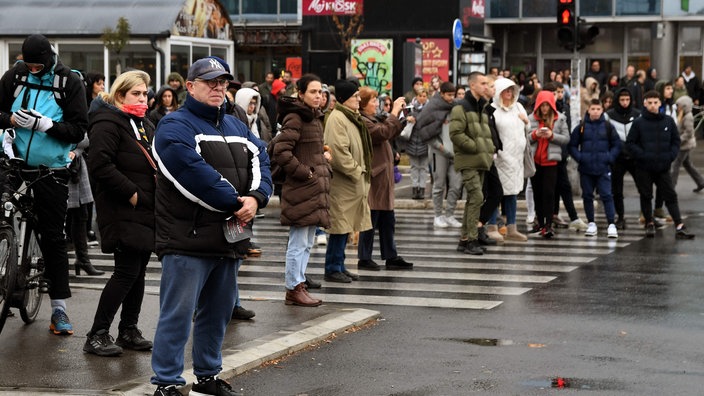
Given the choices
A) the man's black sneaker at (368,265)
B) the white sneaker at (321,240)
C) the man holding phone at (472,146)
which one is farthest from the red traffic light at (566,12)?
the man's black sneaker at (368,265)

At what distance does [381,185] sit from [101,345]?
5719mm

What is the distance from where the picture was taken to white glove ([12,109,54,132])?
880 centimetres

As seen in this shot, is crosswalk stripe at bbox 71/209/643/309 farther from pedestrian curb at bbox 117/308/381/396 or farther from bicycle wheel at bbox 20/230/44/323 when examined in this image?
bicycle wheel at bbox 20/230/44/323

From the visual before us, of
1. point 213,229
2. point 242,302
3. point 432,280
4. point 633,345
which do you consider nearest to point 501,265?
point 432,280

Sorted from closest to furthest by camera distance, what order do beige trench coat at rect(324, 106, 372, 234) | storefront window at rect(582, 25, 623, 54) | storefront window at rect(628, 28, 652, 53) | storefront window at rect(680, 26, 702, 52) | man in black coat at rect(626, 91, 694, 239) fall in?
beige trench coat at rect(324, 106, 372, 234), man in black coat at rect(626, 91, 694, 239), storefront window at rect(680, 26, 702, 52), storefront window at rect(628, 28, 652, 53), storefront window at rect(582, 25, 623, 54)

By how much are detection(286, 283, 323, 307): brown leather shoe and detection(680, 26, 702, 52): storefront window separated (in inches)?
1422

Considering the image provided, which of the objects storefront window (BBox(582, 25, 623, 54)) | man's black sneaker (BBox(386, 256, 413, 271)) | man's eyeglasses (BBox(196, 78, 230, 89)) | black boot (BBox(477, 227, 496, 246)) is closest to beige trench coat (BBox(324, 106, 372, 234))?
man's black sneaker (BBox(386, 256, 413, 271))

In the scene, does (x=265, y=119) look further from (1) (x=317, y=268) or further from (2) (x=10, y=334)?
(2) (x=10, y=334)

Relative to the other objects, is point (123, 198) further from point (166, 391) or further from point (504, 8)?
point (504, 8)

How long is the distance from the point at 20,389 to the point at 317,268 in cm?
653

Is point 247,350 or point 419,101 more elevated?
point 419,101

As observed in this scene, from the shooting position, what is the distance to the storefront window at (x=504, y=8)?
150 ft

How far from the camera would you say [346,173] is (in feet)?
40.4

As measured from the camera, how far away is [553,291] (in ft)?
40.4
